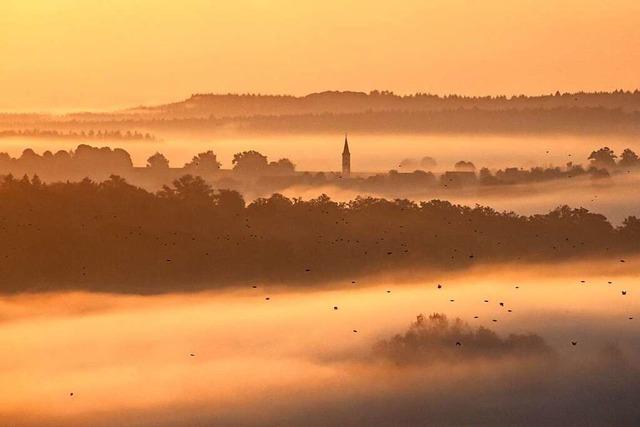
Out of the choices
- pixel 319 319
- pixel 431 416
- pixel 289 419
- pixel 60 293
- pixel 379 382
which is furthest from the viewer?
→ pixel 60 293

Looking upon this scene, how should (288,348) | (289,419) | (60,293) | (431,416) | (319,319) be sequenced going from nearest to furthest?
(289,419) → (431,416) → (288,348) → (319,319) → (60,293)

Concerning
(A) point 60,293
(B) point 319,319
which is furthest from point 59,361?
(A) point 60,293

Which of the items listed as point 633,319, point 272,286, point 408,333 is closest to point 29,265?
point 272,286

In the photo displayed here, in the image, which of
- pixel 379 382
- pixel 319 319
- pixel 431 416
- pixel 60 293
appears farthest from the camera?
pixel 60 293

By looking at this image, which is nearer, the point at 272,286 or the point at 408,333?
the point at 408,333

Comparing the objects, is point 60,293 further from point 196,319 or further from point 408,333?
point 408,333

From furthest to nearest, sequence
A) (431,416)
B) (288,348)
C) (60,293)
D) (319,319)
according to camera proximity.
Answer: (60,293), (319,319), (288,348), (431,416)

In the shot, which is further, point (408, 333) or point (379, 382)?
point (408, 333)

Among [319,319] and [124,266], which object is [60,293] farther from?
[319,319]

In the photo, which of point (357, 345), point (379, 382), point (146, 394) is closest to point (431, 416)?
point (379, 382)
